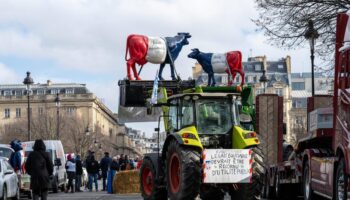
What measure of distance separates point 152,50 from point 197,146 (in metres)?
10.7

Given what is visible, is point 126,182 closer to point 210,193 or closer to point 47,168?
point 47,168

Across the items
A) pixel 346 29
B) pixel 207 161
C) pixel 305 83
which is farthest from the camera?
pixel 305 83

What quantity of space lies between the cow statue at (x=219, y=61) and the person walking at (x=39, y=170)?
1096 centimetres

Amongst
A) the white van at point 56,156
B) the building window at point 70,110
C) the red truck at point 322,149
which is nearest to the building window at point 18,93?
the building window at point 70,110

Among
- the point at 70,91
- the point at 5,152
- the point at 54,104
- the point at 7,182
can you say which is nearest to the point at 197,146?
the point at 7,182

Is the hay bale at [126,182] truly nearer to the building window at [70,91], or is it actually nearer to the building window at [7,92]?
the building window at [70,91]

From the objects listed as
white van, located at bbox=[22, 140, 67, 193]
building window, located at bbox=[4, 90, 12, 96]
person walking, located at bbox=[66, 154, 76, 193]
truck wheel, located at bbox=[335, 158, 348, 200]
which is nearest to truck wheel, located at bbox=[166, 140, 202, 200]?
truck wheel, located at bbox=[335, 158, 348, 200]

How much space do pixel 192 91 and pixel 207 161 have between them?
2.32 m

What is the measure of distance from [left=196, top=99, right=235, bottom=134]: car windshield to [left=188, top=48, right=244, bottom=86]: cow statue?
33.5ft

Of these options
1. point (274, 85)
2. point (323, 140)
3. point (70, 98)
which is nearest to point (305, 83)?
point (274, 85)

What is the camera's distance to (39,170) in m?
17.8

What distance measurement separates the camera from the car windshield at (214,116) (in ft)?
57.9

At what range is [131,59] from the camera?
2686cm

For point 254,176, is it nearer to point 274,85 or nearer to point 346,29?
point 346,29
